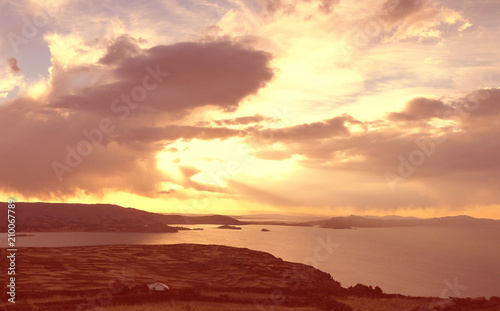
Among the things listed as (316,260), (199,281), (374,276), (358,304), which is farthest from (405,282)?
(358,304)

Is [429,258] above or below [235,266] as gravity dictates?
below

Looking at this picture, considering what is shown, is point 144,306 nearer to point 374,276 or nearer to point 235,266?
point 235,266

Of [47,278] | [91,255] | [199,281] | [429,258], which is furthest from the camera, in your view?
[429,258]

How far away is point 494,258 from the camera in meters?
186

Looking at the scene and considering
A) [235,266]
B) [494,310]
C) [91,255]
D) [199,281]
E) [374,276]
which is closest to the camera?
[494,310]

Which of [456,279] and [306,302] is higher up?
[306,302]

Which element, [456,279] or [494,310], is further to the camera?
[456,279]

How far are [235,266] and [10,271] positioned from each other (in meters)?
41.3

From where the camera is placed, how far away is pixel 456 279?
393ft

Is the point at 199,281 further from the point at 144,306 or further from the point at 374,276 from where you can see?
the point at 374,276

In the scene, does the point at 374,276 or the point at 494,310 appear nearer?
the point at 494,310

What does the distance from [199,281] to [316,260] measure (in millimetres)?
101893

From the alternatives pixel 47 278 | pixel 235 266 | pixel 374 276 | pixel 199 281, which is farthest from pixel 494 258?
pixel 47 278

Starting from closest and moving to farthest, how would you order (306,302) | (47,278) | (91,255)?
(306,302) → (47,278) → (91,255)
